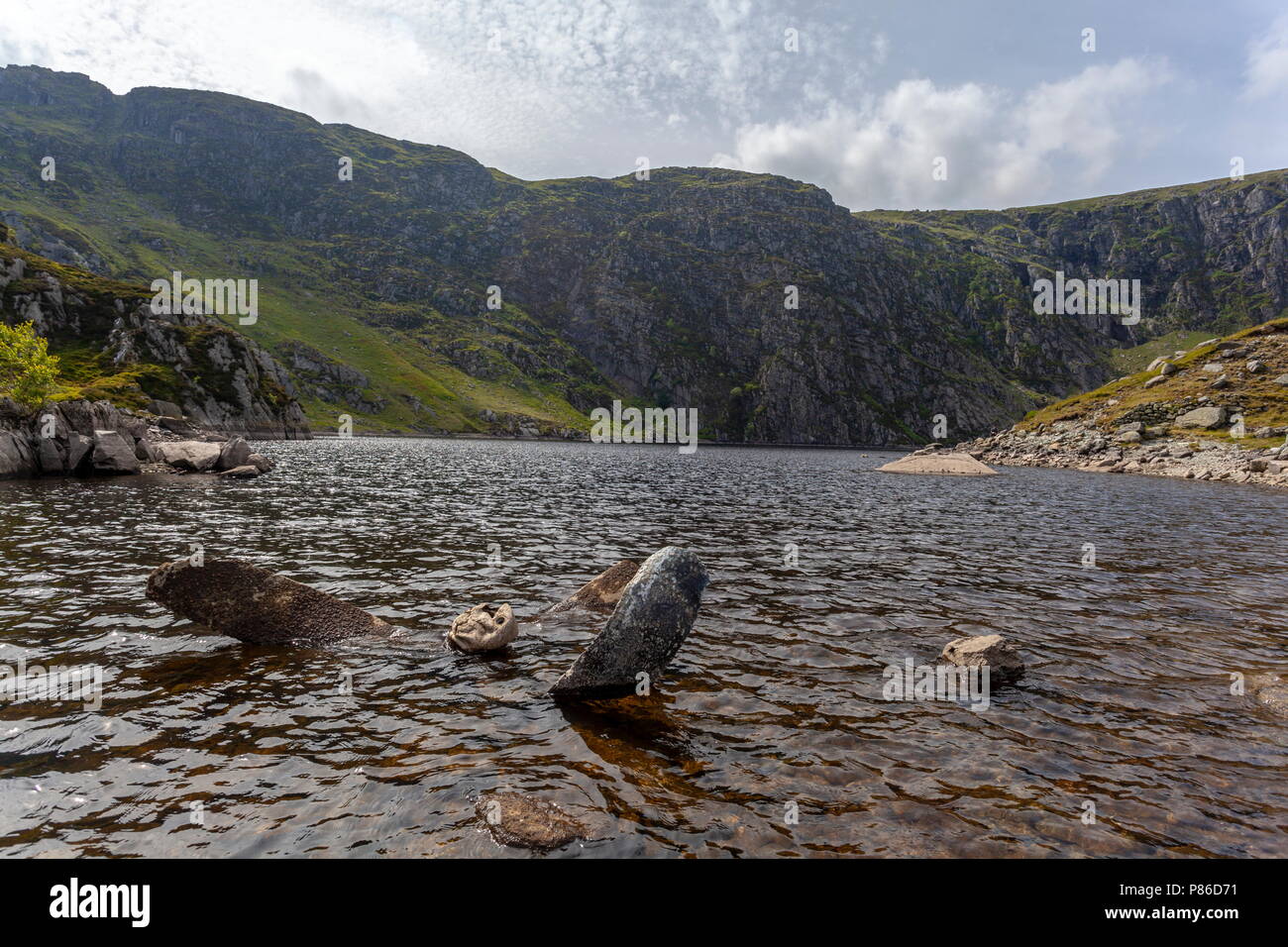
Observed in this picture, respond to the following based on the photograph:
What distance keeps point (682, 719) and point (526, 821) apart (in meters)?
4.24

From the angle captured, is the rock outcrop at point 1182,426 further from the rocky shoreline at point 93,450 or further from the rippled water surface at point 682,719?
the rocky shoreline at point 93,450

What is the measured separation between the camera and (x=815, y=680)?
13438 mm

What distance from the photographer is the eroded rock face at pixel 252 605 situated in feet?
49.8

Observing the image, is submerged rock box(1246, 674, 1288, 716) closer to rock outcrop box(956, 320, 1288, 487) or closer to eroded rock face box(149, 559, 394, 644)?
eroded rock face box(149, 559, 394, 644)

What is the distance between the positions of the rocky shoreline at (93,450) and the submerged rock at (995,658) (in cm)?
6353

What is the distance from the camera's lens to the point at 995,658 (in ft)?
44.0

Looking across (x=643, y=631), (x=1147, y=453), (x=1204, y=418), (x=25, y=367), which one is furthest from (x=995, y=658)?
(x=1204, y=418)

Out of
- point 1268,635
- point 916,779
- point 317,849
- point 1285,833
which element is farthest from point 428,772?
point 1268,635

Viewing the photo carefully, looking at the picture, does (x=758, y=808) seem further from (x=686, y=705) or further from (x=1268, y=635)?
(x=1268, y=635)

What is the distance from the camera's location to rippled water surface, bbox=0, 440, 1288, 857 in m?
8.00

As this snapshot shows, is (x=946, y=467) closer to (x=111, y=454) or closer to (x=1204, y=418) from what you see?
(x=1204, y=418)

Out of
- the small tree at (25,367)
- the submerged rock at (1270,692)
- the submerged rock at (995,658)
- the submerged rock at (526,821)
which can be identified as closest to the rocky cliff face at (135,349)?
the small tree at (25,367)

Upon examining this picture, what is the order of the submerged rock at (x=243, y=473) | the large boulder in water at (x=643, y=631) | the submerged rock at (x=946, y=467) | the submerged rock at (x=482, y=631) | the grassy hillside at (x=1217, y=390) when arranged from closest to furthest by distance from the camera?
the large boulder in water at (x=643, y=631) → the submerged rock at (x=482, y=631) → the submerged rock at (x=243, y=473) → the submerged rock at (x=946, y=467) → the grassy hillside at (x=1217, y=390)

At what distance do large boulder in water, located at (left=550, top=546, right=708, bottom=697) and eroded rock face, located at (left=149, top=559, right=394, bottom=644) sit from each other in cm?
662
